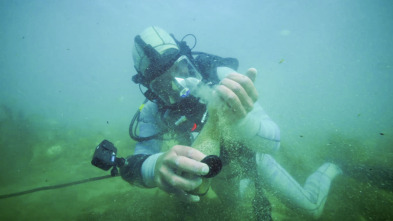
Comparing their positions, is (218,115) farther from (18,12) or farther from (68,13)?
(18,12)

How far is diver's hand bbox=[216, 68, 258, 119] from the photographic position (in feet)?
4.77

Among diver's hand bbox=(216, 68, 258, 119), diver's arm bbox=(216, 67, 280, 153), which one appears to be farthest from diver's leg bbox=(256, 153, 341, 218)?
diver's hand bbox=(216, 68, 258, 119)

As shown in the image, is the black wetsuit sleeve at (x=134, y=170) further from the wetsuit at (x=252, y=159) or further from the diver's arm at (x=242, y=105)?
the diver's arm at (x=242, y=105)

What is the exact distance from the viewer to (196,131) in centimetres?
282

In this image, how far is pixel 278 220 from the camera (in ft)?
8.12

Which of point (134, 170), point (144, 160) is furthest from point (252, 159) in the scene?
point (134, 170)

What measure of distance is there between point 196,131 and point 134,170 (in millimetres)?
1096

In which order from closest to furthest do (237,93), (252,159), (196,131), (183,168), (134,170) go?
(183,168) < (237,93) < (134,170) < (252,159) < (196,131)

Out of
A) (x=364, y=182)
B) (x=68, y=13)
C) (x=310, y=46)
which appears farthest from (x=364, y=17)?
(x=68, y=13)

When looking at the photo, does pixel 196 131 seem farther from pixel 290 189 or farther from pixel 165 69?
pixel 290 189

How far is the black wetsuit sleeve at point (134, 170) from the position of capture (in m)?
2.17

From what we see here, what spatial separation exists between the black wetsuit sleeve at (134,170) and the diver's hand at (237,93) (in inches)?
54.7

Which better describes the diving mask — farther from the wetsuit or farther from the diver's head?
the wetsuit

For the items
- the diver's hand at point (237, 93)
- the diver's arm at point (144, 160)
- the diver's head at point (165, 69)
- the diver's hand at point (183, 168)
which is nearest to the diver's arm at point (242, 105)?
the diver's hand at point (237, 93)
